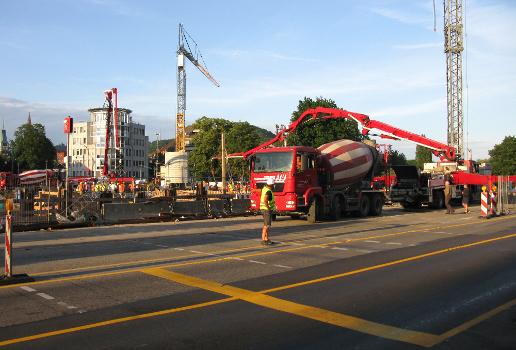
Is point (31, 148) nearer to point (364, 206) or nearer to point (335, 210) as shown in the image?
point (364, 206)

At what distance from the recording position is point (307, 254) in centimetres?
1227

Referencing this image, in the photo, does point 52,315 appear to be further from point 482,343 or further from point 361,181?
point 361,181

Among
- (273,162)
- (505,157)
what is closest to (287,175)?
(273,162)

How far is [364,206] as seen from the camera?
25.9 m

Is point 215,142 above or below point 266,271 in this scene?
above

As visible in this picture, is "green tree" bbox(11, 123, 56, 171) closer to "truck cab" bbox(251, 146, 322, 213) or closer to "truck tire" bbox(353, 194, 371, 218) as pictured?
"truck tire" bbox(353, 194, 371, 218)

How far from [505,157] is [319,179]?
303 feet

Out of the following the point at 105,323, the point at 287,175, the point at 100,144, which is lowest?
the point at 105,323

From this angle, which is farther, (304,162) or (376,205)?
(376,205)

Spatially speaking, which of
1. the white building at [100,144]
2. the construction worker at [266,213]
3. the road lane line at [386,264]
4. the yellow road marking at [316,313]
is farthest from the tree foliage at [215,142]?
the yellow road marking at [316,313]

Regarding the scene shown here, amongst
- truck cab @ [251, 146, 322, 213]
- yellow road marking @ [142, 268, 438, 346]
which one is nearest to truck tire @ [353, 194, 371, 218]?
truck cab @ [251, 146, 322, 213]

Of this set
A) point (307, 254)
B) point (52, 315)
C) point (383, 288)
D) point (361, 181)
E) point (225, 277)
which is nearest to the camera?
point (52, 315)

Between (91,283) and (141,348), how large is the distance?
373 cm

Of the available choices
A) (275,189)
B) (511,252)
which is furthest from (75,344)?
(275,189)
